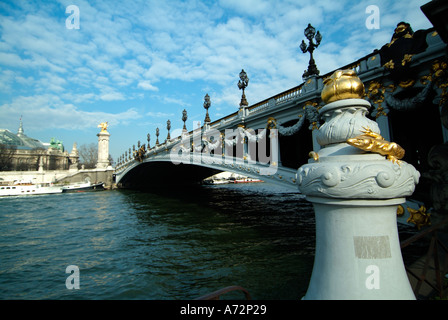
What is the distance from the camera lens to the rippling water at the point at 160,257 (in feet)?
19.0

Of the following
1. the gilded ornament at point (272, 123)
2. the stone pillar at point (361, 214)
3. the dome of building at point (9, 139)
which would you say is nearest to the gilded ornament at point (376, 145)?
the stone pillar at point (361, 214)

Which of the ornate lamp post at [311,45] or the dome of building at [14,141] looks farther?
the dome of building at [14,141]

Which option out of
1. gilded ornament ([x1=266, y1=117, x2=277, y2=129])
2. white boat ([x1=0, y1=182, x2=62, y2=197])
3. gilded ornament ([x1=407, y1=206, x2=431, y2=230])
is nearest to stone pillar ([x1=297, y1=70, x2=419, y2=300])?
A: gilded ornament ([x1=407, y1=206, x2=431, y2=230])

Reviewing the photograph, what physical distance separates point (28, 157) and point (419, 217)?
8864cm

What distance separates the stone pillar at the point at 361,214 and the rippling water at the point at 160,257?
3.25 metres

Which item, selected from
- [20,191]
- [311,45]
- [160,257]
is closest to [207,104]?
[311,45]

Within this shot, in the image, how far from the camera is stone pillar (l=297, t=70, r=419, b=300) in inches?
78.4

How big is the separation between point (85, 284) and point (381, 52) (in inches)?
429

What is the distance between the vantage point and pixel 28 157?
70812 mm

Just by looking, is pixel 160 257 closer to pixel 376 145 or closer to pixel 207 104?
pixel 376 145

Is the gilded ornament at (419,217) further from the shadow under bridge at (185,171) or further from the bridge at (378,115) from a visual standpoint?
the shadow under bridge at (185,171)

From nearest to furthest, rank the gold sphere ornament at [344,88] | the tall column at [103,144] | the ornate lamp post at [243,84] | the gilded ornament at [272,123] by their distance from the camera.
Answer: the gold sphere ornament at [344,88], the gilded ornament at [272,123], the ornate lamp post at [243,84], the tall column at [103,144]

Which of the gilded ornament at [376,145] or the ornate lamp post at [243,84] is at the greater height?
the ornate lamp post at [243,84]
